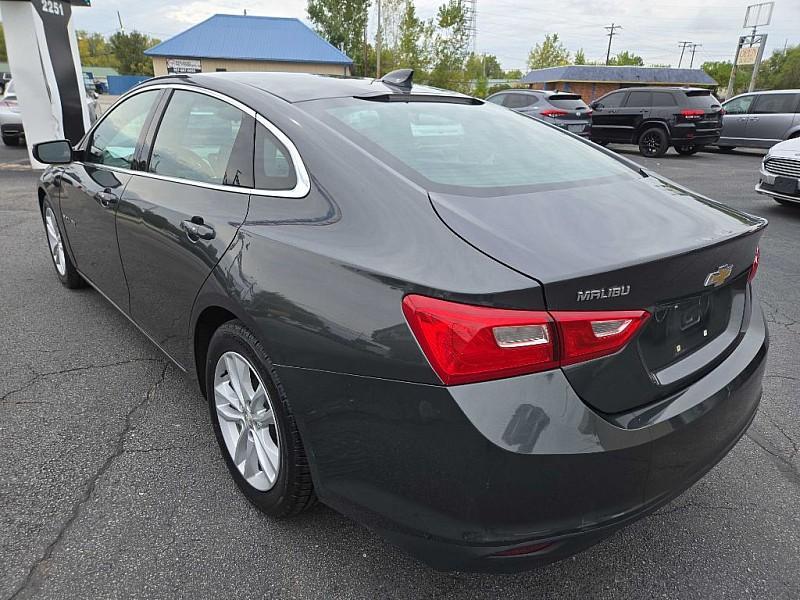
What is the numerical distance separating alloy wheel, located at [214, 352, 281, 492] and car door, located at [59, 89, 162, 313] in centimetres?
123

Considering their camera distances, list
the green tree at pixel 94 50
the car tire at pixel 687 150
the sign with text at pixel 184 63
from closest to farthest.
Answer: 1. the car tire at pixel 687 150
2. the sign with text at pixel 184 63
3. the green tree at pixel 94 50

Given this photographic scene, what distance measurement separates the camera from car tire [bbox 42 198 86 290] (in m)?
4.36

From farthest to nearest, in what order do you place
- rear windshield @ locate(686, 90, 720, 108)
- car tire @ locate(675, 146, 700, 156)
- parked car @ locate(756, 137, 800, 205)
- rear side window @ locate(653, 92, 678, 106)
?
car tire @ locate(675, 146, 700, 156), rear side window @ locate(653, 92, 678, 106), rear windshield @ locate(686, 90, 720, 108), parked car @ locate(756, 137, 800, 205)

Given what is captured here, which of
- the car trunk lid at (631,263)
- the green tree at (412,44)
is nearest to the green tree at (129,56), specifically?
the green tree at (412,44)

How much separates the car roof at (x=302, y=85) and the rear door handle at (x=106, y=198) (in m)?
0.67

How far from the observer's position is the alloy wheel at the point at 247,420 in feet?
6.89

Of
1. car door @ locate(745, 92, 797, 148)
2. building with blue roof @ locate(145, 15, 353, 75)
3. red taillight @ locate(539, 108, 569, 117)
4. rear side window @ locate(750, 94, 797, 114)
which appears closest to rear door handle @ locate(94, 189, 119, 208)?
red taillight @ locate(539, 108, 569, 117)

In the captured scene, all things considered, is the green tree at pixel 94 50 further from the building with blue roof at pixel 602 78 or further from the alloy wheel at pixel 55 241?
the alloy wheel at pixel 55 241

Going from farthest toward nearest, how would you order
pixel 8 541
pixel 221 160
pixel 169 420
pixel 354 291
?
pixel 169 420, pixel 221 160, pixel 8 541, pixel 354 291

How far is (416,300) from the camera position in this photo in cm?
148

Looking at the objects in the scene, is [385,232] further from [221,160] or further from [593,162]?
[593,162]

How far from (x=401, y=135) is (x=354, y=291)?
842 millimetres

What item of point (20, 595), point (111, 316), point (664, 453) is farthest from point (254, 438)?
point (111, 316)

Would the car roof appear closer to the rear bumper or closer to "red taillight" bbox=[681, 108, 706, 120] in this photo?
the rear bumper
